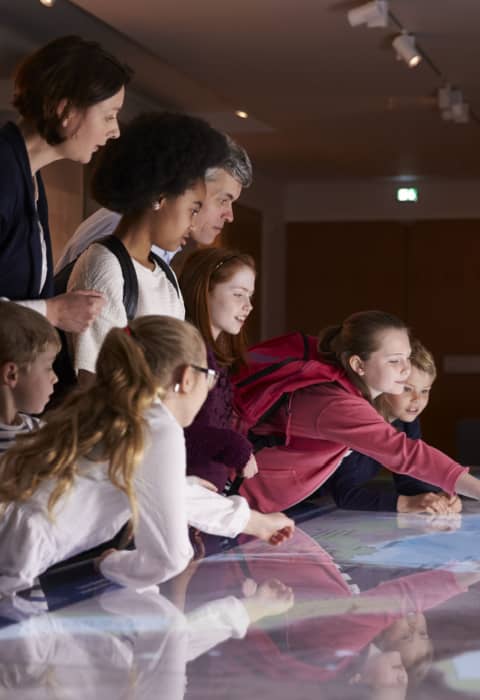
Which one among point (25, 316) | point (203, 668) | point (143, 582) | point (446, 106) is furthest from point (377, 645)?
point (446, 106)

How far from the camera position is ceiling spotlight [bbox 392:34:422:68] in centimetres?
519

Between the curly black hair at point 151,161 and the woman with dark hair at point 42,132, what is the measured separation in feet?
0.47

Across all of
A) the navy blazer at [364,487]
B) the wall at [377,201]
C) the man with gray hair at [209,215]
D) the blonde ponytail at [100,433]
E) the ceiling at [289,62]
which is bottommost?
the navy blazer at [364,487]

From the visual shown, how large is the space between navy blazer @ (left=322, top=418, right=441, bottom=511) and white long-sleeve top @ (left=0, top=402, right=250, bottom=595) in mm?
1197

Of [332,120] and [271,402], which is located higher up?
[332,120]

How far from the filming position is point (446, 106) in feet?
21.0

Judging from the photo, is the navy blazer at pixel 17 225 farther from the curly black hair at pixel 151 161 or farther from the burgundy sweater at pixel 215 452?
the burgundy sweater at pixel 215 452

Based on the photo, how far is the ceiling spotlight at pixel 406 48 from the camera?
5.19 meters

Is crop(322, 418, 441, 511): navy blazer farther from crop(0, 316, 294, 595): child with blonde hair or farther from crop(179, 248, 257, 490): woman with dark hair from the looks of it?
crop(0, 316, 294, 595): child with blonde hair

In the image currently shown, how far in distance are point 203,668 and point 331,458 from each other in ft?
5.85

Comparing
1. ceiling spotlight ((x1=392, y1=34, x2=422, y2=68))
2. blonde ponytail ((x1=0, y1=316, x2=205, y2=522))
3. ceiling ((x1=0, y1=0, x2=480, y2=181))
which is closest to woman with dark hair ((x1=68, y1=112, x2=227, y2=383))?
blonde ponytail ((x1=0, y1=316, x2=205, y2=522))

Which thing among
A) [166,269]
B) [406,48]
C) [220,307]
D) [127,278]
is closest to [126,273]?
[127,278]

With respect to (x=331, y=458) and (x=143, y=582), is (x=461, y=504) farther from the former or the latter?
(x=143, y=582)

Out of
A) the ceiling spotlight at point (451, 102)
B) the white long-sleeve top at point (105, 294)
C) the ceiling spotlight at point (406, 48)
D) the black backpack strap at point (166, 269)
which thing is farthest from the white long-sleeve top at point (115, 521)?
the ceiling spotlight at point (451, 102)
